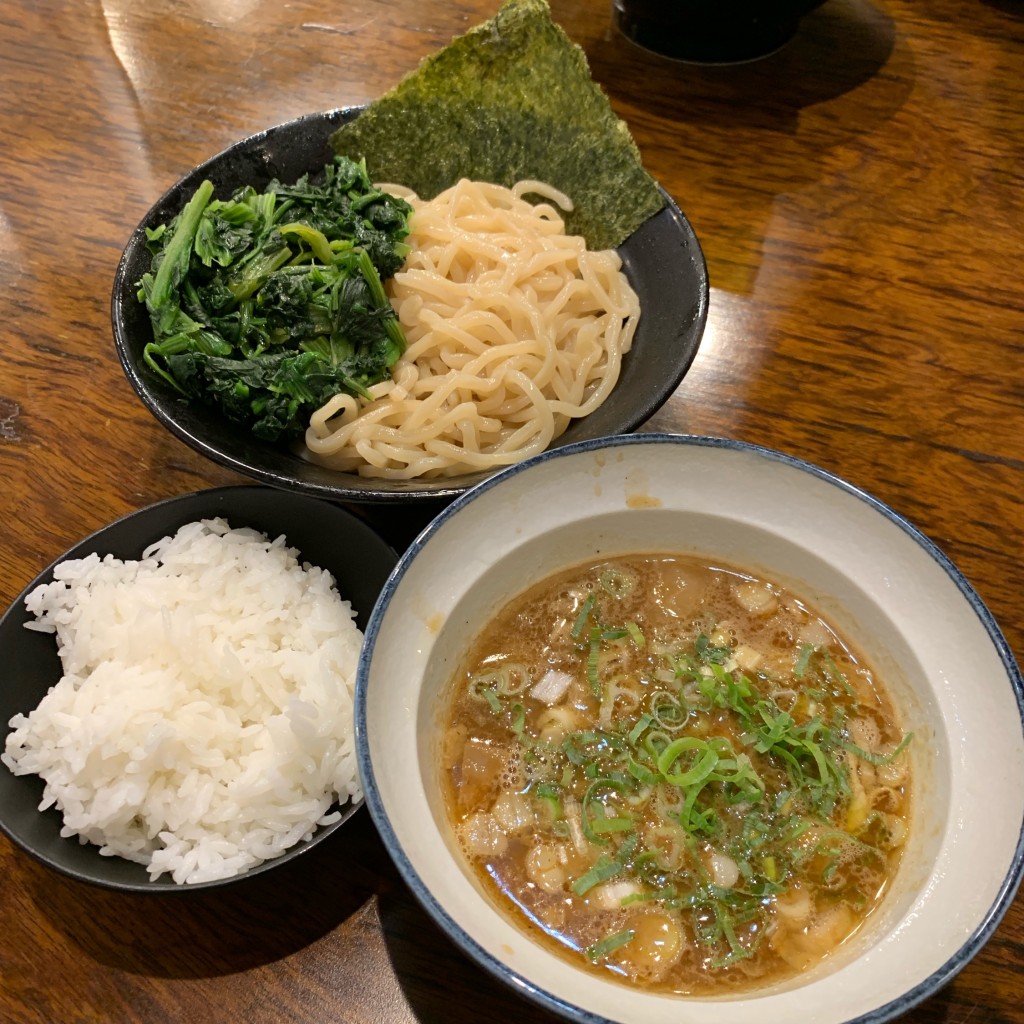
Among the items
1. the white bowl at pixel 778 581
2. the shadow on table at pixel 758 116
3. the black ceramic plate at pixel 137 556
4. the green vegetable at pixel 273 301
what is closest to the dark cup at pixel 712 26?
the shadow on table at pixel 758 116

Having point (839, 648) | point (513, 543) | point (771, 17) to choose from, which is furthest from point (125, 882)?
point (771, 17)

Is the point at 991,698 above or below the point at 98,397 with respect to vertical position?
above

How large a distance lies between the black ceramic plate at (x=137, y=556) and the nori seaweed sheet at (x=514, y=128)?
1098mm

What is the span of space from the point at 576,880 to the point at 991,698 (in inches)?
26.4

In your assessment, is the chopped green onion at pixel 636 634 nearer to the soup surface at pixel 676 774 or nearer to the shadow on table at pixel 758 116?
the soup surface at pixel 676 774

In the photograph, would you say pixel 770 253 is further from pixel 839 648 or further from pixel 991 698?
pixel 991 698

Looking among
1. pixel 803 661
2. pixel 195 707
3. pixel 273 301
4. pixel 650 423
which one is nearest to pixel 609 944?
pixel 803 661

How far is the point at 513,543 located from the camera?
1.48 metres

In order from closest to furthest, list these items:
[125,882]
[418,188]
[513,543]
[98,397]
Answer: [125,882] → [513,543] → [98,397] → [418,188]

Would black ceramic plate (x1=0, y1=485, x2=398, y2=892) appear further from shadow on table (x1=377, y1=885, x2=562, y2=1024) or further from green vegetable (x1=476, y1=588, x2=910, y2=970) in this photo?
green vegetable (x1=476, y1=588, x2=910, y2=970)

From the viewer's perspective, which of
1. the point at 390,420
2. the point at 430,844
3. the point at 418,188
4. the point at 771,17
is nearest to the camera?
the point at 430,844

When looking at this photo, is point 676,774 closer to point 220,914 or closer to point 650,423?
point 220,914

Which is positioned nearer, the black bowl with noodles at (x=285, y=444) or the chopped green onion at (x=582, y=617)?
the chopped green onion at (x=582, y=617)

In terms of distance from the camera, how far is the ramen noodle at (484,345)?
199 centimetres
